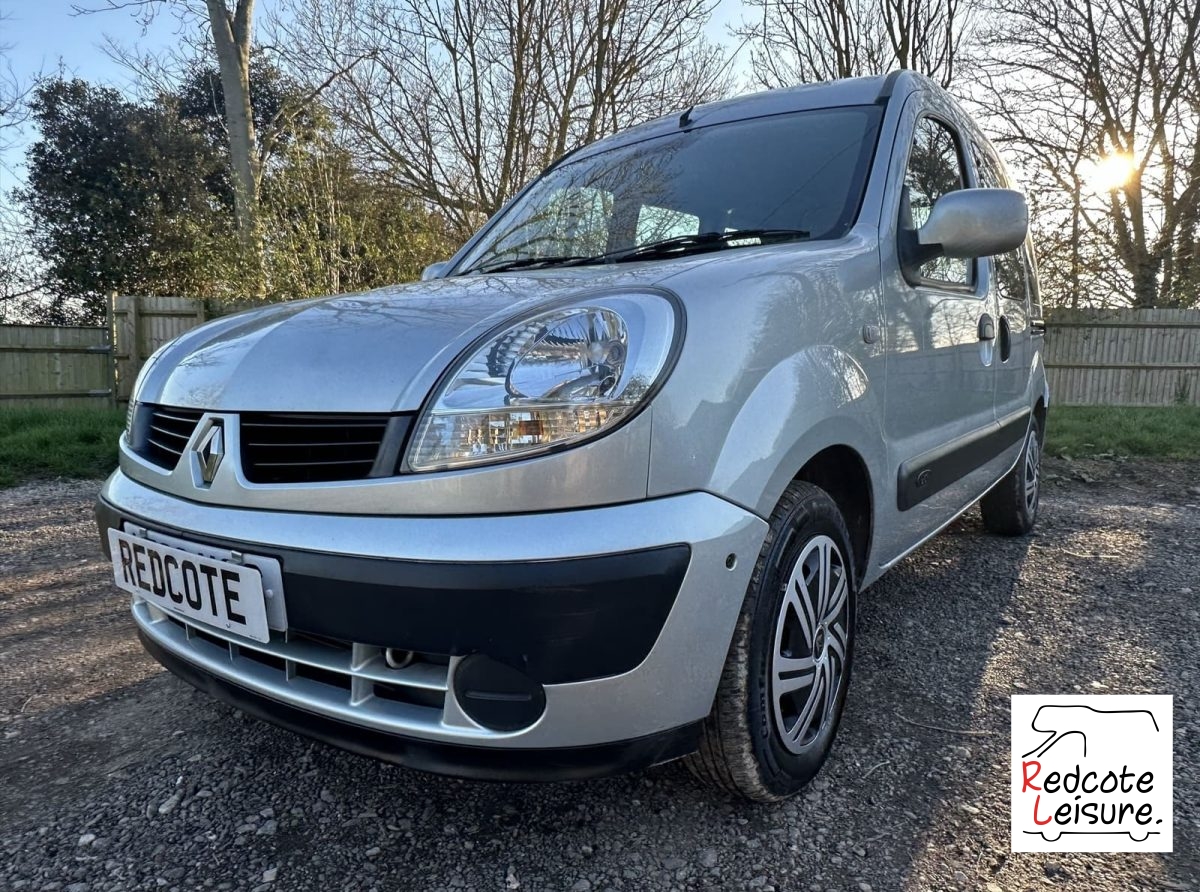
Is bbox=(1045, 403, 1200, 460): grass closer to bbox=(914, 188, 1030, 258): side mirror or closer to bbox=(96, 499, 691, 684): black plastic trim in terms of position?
bbox=(914, 188, 1030, 258): side mirror

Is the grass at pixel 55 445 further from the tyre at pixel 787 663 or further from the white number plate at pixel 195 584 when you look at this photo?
the tyre at pixel 787 663

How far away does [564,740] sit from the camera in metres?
1.21

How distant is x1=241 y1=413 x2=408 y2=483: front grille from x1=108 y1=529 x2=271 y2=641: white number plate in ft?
0.59

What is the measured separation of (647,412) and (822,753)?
3.11 feet

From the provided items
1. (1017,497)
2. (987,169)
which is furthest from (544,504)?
(1017,497)

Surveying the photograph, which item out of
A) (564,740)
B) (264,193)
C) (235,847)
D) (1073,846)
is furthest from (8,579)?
(264,193)

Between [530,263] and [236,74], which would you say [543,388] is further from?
[236,74]

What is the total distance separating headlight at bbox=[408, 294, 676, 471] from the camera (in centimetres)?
121

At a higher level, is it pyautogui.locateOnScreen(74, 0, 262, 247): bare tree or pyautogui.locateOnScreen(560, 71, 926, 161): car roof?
pyautogui.locateOnScreen(74, 0, 262, 247): bare tree

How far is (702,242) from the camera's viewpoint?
77.5 inches

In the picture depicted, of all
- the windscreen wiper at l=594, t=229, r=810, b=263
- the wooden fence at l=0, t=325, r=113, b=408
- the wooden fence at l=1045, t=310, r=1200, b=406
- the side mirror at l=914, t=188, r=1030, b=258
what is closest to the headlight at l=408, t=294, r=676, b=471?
the windscreen wiper at l=594, t=229, r=810, b=263

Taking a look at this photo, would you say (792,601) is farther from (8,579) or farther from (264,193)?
(264,193)

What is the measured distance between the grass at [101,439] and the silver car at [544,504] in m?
4.58

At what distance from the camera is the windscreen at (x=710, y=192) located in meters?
2.03
